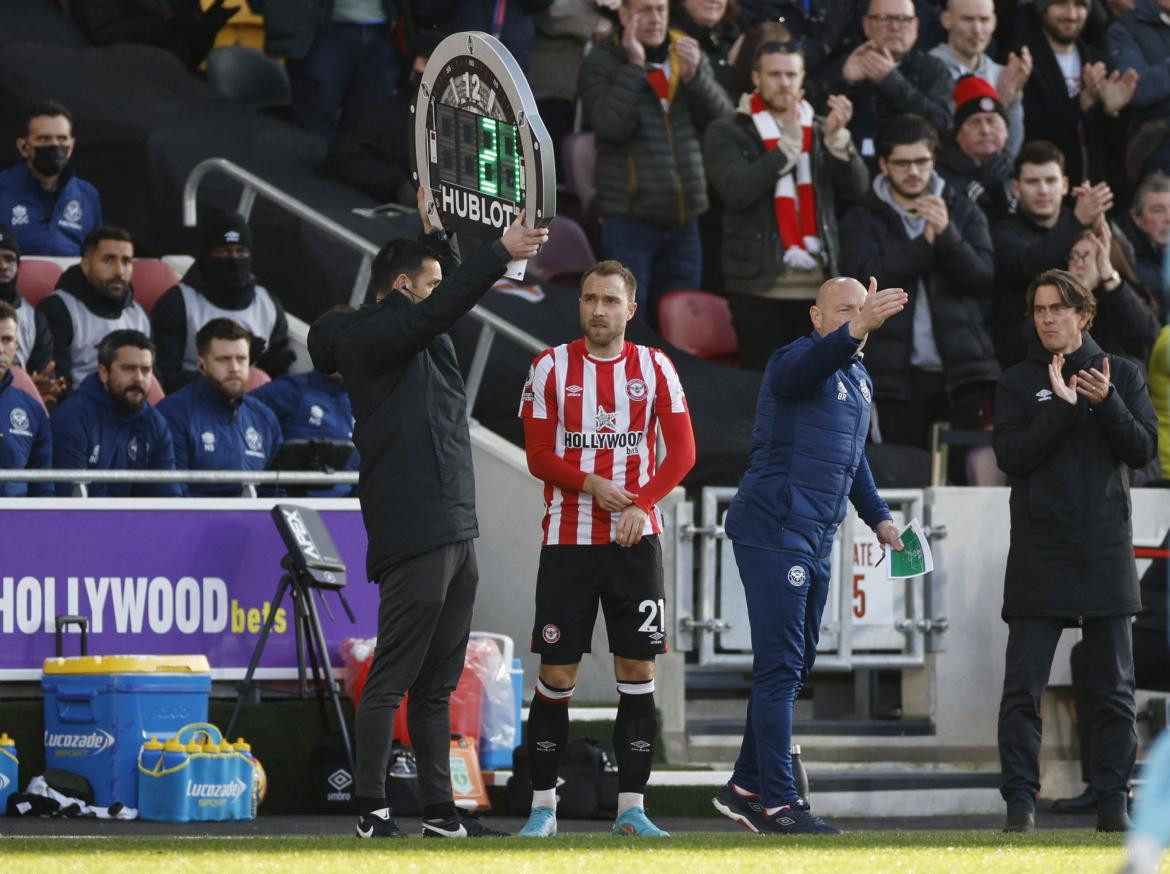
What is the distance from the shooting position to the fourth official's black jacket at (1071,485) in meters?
8.72

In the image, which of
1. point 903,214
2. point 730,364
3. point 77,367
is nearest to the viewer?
point 77,367

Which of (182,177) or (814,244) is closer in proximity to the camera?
(814,244)

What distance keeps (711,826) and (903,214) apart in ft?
14.9

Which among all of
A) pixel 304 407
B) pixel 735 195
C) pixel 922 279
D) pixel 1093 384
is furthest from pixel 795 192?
pixel 1093 384

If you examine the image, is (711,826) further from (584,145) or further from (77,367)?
(584,145)

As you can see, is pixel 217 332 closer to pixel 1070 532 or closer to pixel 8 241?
pixel 8 241

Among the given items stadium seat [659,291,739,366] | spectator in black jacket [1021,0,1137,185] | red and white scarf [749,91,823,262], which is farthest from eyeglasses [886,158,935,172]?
spectator in black jacket [1021,0,1137,185]

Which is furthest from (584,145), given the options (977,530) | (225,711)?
(225,711)

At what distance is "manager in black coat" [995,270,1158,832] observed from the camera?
342 inches

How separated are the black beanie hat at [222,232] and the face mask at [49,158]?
3.24ft

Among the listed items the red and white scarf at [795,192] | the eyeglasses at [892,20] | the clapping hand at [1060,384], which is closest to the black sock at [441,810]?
the clapping hand at [1060,384]

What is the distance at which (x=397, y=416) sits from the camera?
794 centimetres

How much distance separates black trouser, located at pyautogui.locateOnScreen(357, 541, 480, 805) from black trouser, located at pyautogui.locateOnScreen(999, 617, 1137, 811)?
219cm

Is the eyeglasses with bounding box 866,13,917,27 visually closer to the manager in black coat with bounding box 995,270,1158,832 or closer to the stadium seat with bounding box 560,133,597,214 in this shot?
the stadium seat with bounding box 560,133,597,214
